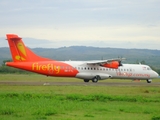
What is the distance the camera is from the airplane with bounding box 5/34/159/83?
4656cm

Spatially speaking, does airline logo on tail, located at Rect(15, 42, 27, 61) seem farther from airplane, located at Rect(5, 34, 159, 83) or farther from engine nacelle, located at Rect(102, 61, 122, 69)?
engine nacelle, located at Rect(102, 61, 122, 69)

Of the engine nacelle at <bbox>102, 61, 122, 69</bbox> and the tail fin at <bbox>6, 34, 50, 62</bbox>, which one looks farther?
the engine nacelle at <bbox>102, 61, 122, 69</bbox>

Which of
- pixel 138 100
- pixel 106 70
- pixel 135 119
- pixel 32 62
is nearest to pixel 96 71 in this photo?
pixel 106 70

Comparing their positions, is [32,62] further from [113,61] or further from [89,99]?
[89,99]

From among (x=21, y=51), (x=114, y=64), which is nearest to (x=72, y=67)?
(x=114, y=64)

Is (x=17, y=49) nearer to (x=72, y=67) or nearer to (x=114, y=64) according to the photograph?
(x=72, y=67)

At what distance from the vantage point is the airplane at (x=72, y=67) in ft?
153

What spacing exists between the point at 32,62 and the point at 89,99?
72.1ft

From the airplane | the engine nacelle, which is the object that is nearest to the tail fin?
the airplane

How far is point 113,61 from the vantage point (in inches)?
2031

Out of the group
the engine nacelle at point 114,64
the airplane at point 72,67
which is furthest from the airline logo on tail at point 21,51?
the engine nacelle at point 114,64

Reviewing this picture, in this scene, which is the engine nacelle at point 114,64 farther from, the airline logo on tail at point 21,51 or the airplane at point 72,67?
the airline logo on tail at point 21,51

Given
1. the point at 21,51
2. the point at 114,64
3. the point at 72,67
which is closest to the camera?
the point at 21,51

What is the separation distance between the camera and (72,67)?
49.8 m
